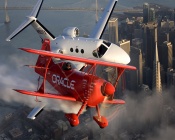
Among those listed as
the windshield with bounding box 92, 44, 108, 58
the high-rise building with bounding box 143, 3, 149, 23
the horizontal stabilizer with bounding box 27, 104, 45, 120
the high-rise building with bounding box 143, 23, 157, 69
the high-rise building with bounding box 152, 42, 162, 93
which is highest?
the windshield with bounding box 92, 44, 108, 58

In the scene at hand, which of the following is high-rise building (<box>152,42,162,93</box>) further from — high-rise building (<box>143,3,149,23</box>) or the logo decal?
the logo decal

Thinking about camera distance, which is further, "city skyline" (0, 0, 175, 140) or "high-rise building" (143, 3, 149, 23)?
"high-rise building" (143, 3, 149, 23)

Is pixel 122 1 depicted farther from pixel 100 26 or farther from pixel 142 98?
pixel 100 26

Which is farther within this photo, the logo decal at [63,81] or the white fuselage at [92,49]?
the white fuselage at [92,49]

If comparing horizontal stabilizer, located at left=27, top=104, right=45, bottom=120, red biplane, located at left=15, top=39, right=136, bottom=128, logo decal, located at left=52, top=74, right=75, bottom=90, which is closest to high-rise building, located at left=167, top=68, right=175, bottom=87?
logo decal, located at left=52, top=74, right=75, bottom=90

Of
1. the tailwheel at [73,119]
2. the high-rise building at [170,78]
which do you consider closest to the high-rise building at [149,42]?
the high-rise building at [170,78]

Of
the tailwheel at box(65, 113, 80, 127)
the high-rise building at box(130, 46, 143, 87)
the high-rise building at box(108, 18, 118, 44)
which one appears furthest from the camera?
the high-rise building at box(108, 18, 118, 44)

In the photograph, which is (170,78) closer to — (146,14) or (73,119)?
(146,14)

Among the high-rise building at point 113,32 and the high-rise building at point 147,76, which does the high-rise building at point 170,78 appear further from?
the high-rise building at point 113,32

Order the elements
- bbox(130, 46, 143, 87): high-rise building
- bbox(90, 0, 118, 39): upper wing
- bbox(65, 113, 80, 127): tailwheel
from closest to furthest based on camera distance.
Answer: bbox(65, 113, 80, 127): tailwheel
bbox(90, 0, 118, 39): upper wing
bbox(130, 46, 143, 87): high-rise building

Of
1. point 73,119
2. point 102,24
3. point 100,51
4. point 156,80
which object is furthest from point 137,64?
point 73,119
